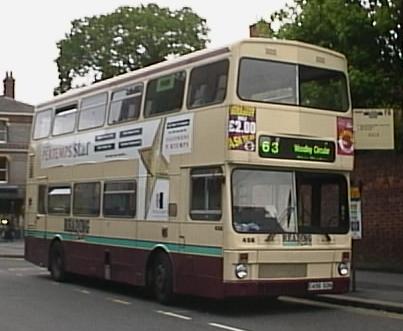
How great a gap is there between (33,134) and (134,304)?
325 inches

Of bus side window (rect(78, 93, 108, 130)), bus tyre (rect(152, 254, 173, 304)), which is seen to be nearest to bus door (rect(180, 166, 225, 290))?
bus tyre (rect(152, 254, 173, 304))

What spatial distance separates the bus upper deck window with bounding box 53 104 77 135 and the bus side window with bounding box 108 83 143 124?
2.25 m

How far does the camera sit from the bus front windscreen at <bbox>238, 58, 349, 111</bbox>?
48.9 feet

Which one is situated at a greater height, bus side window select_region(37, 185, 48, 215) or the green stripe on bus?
bus side window select_region(37, 185, 48, 215)

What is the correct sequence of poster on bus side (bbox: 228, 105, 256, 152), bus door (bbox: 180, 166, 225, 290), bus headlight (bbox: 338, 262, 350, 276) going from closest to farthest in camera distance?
poster on bus side (bbox: 228, 105, 256, 152) → bus door (bbox: 180, 166, 225, 290) → bus headlight (bbox: 338, 262, 350, 276)

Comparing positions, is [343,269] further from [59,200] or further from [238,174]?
[59,200]

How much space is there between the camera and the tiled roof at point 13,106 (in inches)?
2638

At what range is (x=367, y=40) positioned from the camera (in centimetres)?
2169

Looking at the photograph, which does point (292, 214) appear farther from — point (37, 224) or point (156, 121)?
point (37, 224)

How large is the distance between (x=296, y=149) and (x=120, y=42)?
43644 mm

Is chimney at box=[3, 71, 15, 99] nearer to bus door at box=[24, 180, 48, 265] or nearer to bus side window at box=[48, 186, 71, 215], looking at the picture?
bus door at box=[24, 180, 48, 265]

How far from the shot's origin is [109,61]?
56781mm

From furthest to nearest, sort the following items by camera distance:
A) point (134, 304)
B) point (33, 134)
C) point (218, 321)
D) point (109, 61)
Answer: point (109, 61)
point (33, 134)
point (134, 304)
point (218, 321)

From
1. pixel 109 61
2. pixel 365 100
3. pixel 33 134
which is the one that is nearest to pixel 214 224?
pixel 365 100
